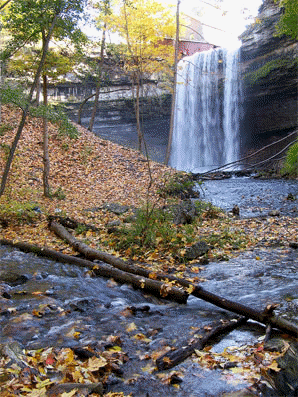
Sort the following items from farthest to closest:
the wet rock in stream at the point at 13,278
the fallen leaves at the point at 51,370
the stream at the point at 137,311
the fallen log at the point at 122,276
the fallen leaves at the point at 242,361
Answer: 1. the wet rock in stream at the point at 13,278
2. the fallen log at the point at 122,276
3. the stream at the point at 137,311
4. the fallen leaves at the point at 242,361
5. the fallen leaves at the point at 51,370

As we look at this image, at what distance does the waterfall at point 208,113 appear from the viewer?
2555 centimetres

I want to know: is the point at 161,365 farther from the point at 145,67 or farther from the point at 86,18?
the point at 145,67

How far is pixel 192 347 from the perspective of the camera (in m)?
3.18

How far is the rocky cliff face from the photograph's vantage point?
72.0ft

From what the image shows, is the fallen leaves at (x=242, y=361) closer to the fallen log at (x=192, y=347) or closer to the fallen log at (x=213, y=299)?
the fallen log at (x=192, y=347)

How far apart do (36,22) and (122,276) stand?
7.03 m

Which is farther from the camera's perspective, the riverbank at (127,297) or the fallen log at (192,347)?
the fallen log at (192,347)

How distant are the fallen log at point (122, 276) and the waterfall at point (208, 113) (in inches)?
778

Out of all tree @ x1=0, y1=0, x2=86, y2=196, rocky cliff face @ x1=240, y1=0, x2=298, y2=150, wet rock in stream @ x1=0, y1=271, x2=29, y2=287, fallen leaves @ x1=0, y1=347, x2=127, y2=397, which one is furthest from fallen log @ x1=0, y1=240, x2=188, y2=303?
rocky cliff face @ x1=240, y1=0, x2=298, y2=150

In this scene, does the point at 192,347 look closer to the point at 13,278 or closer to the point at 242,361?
the point at 242,361

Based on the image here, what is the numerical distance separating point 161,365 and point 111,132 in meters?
26.5

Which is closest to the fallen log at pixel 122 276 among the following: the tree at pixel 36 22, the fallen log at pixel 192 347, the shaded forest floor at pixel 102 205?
the shaded forest floor at pixel 102 205

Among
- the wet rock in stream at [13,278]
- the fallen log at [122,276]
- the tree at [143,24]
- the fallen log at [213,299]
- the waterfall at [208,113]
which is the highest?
the tree at [143,24]

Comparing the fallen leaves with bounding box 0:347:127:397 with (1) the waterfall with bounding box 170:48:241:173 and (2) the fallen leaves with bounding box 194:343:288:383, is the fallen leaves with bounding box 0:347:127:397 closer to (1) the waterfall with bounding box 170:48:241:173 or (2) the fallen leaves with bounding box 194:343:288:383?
(2) the fallen leaves with bounding box 194:343:288:383
